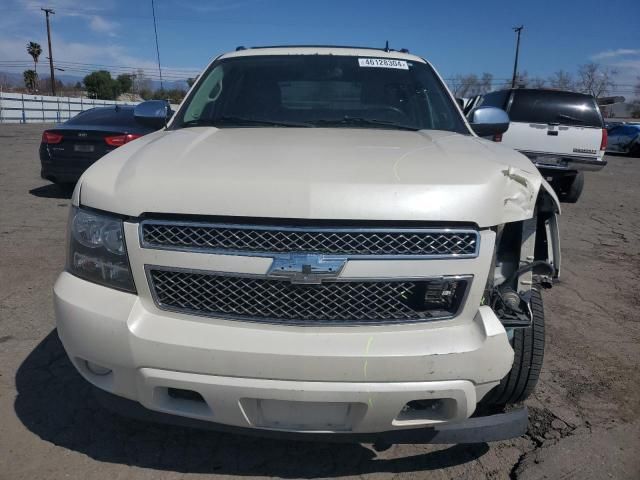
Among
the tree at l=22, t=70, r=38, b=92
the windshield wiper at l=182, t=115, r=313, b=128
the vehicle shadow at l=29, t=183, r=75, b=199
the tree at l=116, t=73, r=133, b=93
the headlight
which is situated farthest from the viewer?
the tree at l=116, t=73, r=133, b=93

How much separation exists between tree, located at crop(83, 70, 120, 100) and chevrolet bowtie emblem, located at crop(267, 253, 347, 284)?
6243 centimetres

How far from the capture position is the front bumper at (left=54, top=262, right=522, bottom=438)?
1.90 m

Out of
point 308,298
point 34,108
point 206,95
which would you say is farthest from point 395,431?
point 34,108

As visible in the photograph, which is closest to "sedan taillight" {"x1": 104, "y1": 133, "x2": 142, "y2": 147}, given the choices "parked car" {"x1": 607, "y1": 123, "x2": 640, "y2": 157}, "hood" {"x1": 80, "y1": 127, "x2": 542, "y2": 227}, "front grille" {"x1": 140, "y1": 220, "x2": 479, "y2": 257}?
"hood" {"x1": 80, "y1": 127, "x2": 542, "y2": 227}

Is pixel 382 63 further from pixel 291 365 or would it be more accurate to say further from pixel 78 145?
pixel 78 145

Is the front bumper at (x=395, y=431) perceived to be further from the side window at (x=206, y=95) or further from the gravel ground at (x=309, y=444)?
the side window at (x=206, y=95)

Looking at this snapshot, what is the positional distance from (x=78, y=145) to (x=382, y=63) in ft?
20.0

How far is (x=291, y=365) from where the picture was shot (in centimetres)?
190

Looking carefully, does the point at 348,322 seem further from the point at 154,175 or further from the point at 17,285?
the point at 17,285

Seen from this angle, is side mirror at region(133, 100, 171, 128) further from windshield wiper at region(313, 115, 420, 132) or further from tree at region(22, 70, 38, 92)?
tree at region(22, 70, 38, 92)

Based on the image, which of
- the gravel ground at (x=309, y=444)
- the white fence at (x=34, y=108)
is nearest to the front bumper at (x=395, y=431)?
the gravel ground at (x=309, y=444)

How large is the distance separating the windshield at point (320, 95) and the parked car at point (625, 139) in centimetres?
2259

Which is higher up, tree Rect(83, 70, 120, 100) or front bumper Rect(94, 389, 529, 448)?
tree Rect(83, 70, 120, 100)

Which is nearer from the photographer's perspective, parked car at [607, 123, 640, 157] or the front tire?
the front tire
